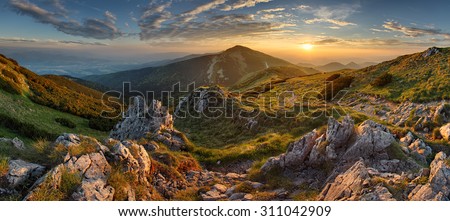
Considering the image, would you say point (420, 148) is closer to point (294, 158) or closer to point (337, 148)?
point (337, 148)

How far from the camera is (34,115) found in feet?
120

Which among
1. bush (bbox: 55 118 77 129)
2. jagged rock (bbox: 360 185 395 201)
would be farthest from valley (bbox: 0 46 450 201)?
bush (bbox: 55 118 77 129)

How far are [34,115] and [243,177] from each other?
106 ft

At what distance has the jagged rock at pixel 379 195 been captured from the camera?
9.68m

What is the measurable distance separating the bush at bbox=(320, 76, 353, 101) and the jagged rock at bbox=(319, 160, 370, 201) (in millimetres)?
42424

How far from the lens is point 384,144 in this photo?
16.1 m

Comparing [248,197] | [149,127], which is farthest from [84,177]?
[149,127]

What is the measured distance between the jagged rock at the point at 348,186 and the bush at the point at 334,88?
42.4 metres

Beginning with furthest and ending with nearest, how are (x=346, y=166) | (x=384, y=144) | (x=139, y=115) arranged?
(x=139, y=115) < (x=384, y=144) < (x=346, y=166)

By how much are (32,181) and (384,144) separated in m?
16.9

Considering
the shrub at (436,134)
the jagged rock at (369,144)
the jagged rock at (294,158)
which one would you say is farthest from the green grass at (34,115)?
the shrub at (436,134)

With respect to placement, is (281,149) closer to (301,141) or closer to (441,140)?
(301,141)

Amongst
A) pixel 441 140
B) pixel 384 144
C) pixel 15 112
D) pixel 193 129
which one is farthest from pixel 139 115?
pixel 441 140

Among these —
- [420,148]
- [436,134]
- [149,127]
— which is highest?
[149,127]
